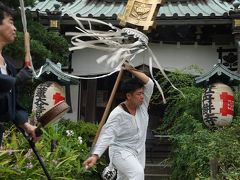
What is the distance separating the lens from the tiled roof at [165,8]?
1127 centimetres

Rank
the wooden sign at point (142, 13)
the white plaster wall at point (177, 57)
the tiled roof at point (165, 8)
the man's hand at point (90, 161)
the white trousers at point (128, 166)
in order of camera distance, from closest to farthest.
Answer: the man's hand at point (90, 161)
the white trousers at point (128, 166)
the wooden sign at point (142, 13)
the tiled roof at point (165, 8)
the white plaster wall at point (177, 57)

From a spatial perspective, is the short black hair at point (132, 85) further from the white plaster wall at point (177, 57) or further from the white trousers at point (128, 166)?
the white plaster wall at point (177, 57)

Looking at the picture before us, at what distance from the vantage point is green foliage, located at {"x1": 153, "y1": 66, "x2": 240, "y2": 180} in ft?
19.1

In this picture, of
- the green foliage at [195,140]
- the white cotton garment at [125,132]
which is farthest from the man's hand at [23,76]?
the green foliage at [195,140]

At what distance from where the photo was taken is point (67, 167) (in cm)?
614

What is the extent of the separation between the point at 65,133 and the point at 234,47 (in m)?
5.18

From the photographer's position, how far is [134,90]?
190 inches

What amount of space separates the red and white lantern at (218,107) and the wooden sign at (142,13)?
345 cm

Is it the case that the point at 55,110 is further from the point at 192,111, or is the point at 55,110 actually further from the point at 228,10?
the point at 228,10

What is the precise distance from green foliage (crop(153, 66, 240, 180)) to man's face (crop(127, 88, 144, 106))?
4.16 ft

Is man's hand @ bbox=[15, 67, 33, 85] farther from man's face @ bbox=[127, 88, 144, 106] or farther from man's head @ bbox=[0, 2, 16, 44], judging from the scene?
man's face @ bbox=[127, 88, 144, 106]

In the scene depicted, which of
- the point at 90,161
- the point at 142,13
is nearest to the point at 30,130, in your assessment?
the point at 90,161

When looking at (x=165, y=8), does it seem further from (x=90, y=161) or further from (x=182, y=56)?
(x=90, y=161)

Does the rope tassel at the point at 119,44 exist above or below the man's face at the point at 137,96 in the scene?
above
